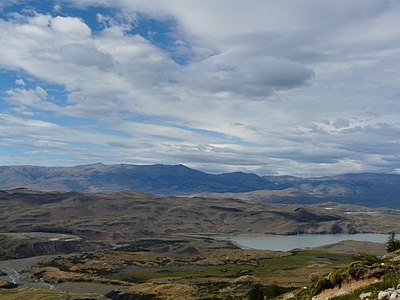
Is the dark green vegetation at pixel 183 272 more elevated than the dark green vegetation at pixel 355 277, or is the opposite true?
the dark green vegetation at pixel 355 277

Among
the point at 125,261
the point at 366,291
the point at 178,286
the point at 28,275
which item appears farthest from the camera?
the point at 125,261

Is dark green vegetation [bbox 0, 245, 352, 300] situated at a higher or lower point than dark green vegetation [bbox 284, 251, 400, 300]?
lower

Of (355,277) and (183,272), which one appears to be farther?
(183,272)

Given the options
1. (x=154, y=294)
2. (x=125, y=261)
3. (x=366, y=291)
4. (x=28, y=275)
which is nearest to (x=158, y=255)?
(x=125, y=261)

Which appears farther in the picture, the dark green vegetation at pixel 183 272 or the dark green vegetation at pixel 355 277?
the dark green vegetation at pixel 183 272

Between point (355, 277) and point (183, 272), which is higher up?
point (355, 277)

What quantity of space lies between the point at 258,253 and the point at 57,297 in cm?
11612

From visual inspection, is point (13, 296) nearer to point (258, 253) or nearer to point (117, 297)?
point (117, 297)

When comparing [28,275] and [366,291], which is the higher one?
[366,291]

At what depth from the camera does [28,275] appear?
144 meters

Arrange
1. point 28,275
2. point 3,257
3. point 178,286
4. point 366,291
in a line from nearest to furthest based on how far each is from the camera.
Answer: point 366,291 < point 178,286 < point 28,275 < point 3,257

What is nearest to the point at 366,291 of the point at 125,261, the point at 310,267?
the point at 310,267

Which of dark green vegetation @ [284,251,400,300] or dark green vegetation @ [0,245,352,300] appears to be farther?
dark green vegetation @ [0,245,352,300]

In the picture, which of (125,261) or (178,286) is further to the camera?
(125,261)
